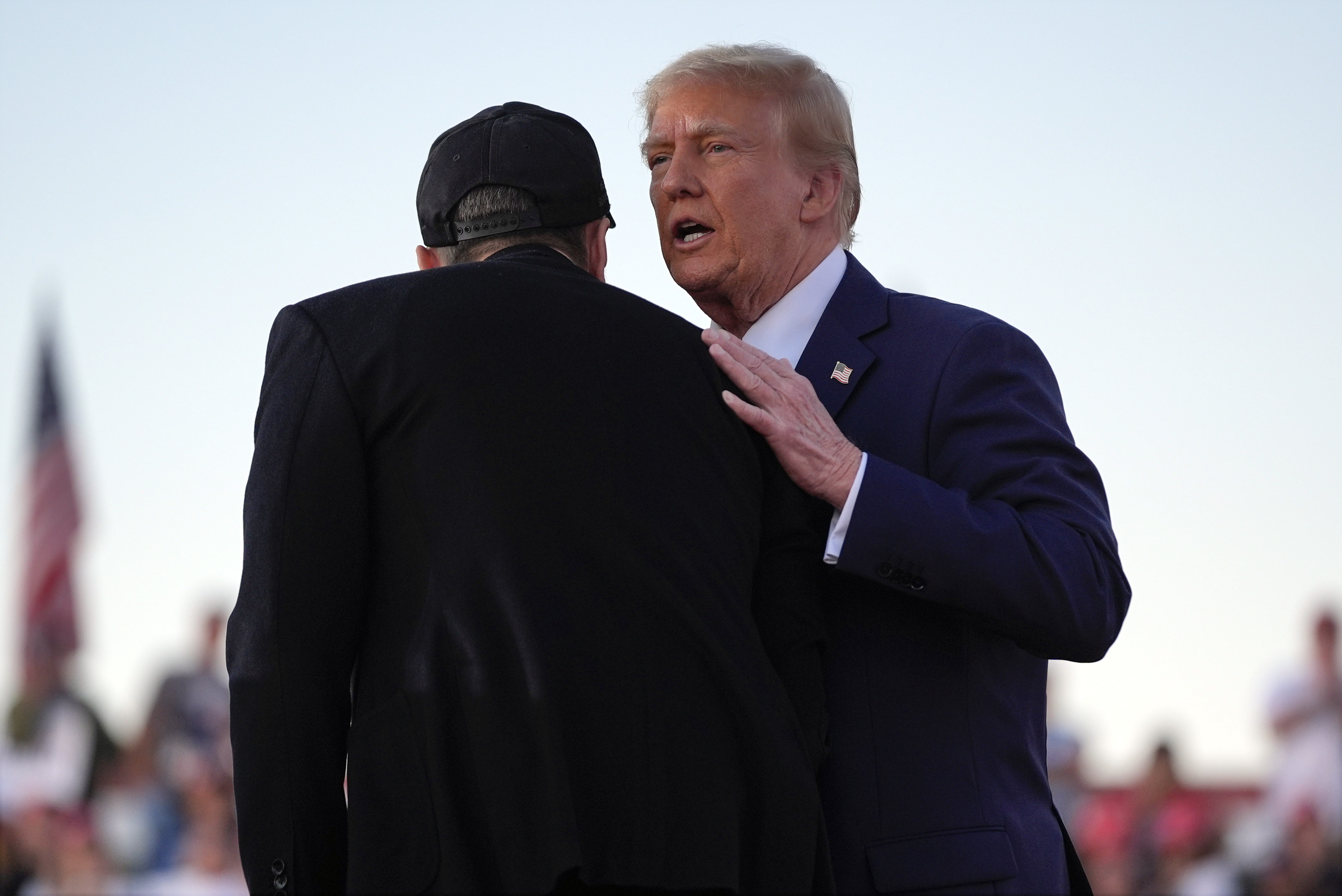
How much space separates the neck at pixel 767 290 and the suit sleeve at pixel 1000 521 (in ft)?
1.82

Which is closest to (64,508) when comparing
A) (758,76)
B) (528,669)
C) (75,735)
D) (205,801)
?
(75,735)

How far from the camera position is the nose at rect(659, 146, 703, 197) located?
132 inches

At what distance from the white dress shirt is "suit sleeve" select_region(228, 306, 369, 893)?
1.03 meters

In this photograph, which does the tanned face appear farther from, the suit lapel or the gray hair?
the gray hair

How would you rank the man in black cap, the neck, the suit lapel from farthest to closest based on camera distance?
the neck, the suit lapel, the man in black cap

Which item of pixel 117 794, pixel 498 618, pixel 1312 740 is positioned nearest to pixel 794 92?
pixel 498 618

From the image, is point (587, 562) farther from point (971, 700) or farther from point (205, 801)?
point (205, 801)

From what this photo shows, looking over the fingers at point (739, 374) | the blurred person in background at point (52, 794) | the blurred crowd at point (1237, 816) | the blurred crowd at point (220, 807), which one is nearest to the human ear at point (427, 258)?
the fingers at point (739, 374)

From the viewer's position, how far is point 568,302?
2.38 m

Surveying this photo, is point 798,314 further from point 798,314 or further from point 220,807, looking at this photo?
point 220,807

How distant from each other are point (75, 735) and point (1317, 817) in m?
7.44

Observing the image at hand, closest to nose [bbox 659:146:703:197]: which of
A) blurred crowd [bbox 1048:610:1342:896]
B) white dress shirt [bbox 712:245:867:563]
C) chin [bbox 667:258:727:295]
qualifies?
chin [bbox 667:258:727:295]

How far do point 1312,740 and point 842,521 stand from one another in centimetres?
707

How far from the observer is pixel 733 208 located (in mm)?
3334
